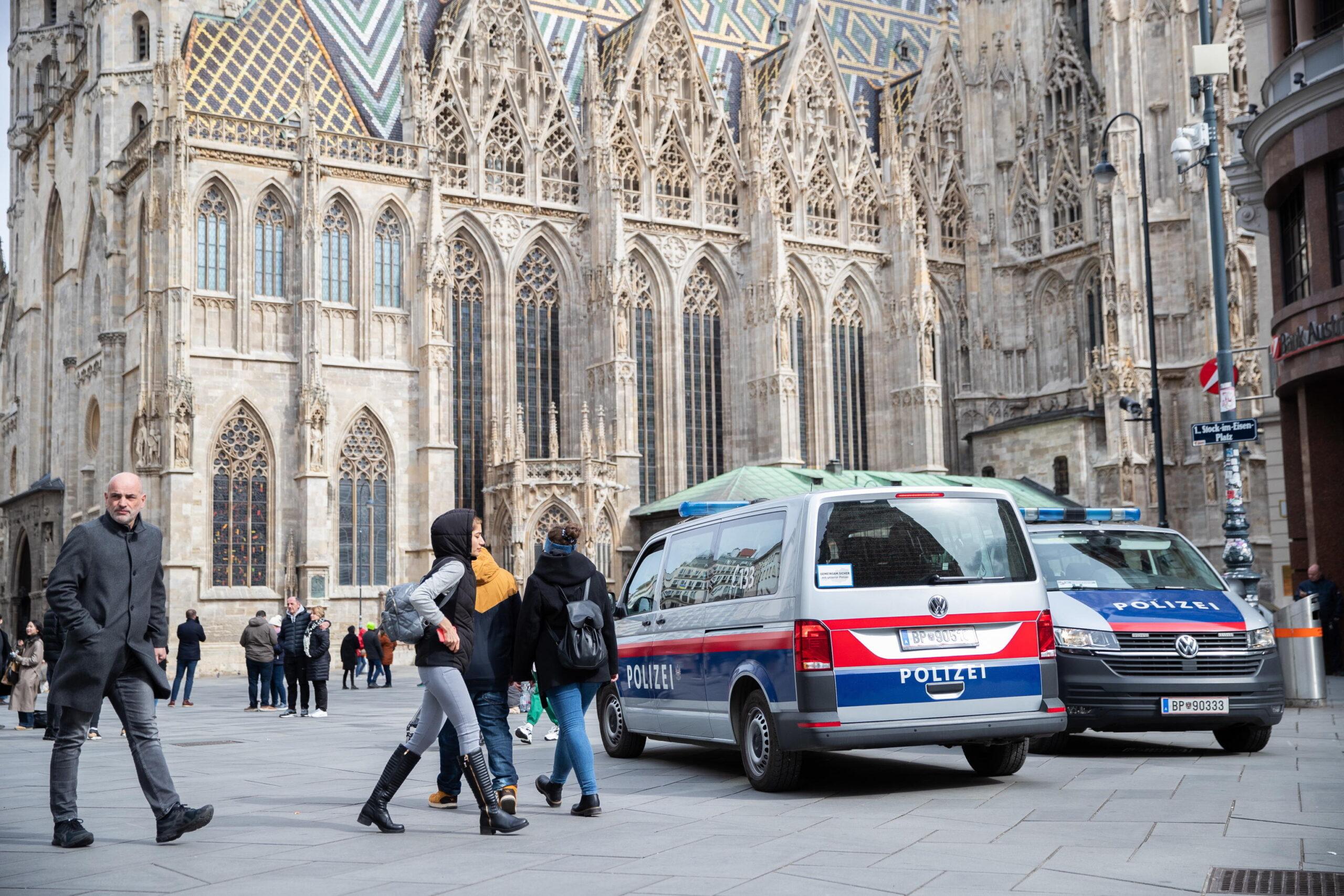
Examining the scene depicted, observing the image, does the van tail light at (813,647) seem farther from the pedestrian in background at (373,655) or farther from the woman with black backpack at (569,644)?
the pedestrian in background at (373,655)

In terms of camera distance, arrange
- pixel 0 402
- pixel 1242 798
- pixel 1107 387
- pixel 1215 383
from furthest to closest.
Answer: pixel 0 402, pixel 1107 387, pixel 1215 383, pixel 1242 798

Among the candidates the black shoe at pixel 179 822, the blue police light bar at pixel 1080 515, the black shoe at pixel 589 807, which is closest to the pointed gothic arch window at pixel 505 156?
the blue police light bar at pixel 1080 515

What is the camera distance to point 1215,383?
18891 millimetres

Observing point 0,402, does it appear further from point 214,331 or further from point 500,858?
point 500,858

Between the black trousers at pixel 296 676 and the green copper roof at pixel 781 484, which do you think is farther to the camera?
the green copper roof at pixel 781 484

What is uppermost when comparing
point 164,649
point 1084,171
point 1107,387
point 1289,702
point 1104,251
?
point 1084,171

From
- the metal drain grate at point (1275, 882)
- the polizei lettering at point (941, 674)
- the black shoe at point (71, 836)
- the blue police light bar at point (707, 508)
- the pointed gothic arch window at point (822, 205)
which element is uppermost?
the pointed gothic arch window at point (822, 205)

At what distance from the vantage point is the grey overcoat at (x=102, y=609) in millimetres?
7863

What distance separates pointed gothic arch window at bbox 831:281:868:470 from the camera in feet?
155

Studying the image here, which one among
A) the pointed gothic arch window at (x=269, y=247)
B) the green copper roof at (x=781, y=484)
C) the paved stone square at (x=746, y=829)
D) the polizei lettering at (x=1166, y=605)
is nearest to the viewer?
the paved stone square at (x=746, y=829)

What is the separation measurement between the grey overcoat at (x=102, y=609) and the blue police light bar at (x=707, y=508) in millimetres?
4421

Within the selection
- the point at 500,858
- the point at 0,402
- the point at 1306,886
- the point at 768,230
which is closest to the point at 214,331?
the point at 768,230

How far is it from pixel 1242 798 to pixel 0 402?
5426 centimetres

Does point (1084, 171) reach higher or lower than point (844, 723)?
higher
